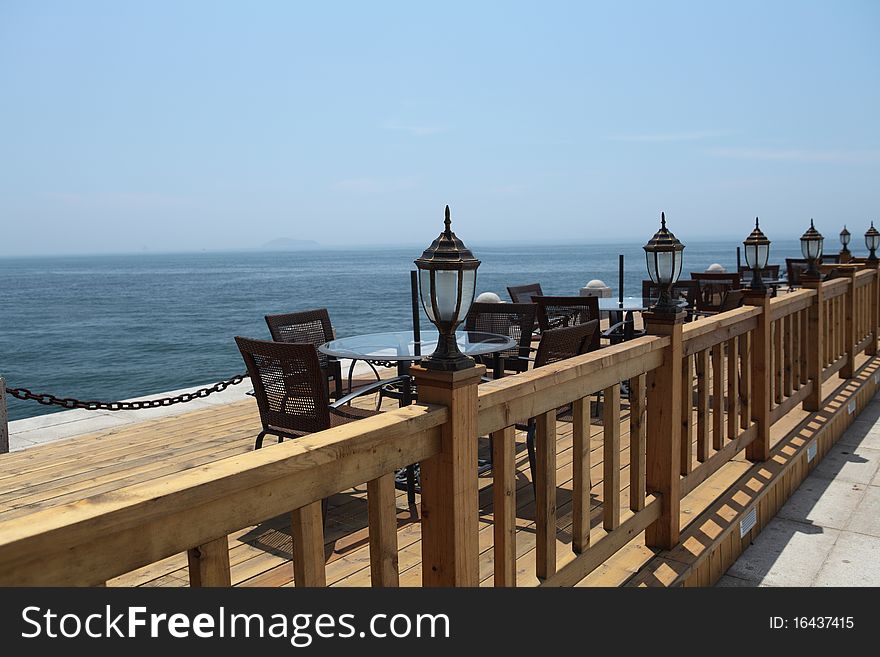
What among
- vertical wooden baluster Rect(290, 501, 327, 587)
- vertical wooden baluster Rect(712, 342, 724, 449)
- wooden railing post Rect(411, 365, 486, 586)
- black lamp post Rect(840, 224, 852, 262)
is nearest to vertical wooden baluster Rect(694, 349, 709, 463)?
vertical wooden baluster Rect(712, 342, 724, 449)

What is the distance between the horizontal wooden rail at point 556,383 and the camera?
217cm

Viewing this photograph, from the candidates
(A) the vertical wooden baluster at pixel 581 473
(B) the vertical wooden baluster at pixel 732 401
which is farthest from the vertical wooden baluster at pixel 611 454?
(B) the vertical wooden baluster at pixel 732 401

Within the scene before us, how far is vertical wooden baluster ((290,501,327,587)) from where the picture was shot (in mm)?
1663

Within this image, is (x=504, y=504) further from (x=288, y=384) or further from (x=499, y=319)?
(x=499, y=319)

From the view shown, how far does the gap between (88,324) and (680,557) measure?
3970 centimetres

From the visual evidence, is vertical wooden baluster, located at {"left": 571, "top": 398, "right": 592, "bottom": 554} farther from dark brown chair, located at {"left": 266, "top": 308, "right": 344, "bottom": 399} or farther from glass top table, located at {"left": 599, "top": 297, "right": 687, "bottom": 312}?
glass top table, located at {"left": 599, "top": 297, "right": 687, "bottom": 312}

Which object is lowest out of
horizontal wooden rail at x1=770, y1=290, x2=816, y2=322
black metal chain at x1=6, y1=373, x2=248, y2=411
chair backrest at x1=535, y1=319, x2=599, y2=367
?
black metal chain at x1=6, y1=373, x2=248, y2=411

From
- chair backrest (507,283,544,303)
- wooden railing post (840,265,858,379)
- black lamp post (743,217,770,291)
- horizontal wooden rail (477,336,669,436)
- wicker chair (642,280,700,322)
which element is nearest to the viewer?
horizontal wooden rail (477,336,669,436)

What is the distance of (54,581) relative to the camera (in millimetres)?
1174

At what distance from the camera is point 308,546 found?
1.68m

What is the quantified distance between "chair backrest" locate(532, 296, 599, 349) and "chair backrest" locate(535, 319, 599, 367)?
1.58m

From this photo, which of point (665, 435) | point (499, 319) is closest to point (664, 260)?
point (665, 435)
